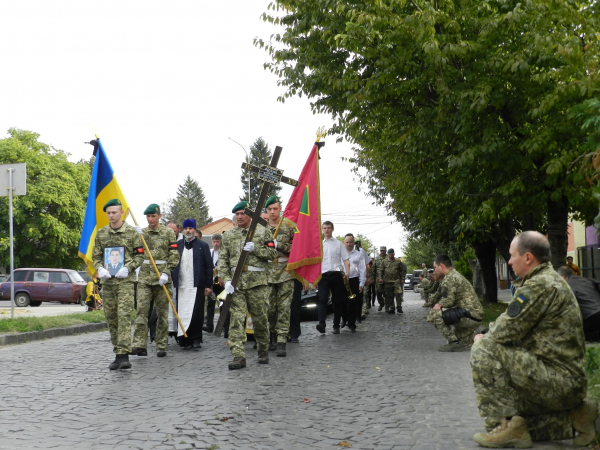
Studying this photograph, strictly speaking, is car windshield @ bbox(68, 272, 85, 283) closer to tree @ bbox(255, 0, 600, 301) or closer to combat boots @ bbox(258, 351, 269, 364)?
tree @ bbox(255, 0, 600, 301)

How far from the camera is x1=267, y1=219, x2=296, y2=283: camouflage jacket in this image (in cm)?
1062

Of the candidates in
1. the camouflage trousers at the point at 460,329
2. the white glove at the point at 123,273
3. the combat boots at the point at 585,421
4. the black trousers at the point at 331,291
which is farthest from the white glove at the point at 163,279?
the combat boots at the point at 585,421

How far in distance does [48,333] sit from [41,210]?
41.8 meters

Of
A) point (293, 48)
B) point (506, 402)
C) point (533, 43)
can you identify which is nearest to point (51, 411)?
point (506, 402)

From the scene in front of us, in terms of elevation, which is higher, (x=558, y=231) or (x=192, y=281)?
(x=558, y=231)

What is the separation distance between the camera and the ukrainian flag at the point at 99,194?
10.4m

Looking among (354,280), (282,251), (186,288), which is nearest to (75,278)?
(354,280)

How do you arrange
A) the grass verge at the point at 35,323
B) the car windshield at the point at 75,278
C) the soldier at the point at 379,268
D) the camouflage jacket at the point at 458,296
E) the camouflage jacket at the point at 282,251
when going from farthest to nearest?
the car windshield at the point at 75,278, the soldier at the point at 379,268, the grass verge at the point at 35,323, the camouflage jacket at the point at 282,251, the camouflage jacket at the point at 458,296

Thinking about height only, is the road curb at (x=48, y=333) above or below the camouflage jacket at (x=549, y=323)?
below

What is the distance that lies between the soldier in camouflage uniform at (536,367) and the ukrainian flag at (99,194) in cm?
684

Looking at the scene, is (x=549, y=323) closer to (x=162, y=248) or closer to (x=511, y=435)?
(x=511, y=435)

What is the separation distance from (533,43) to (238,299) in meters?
7.09

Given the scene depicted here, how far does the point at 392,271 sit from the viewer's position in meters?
21.5

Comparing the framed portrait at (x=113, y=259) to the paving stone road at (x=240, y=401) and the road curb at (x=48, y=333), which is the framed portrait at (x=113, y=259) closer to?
the paving stone road at (x=240, y=401)
